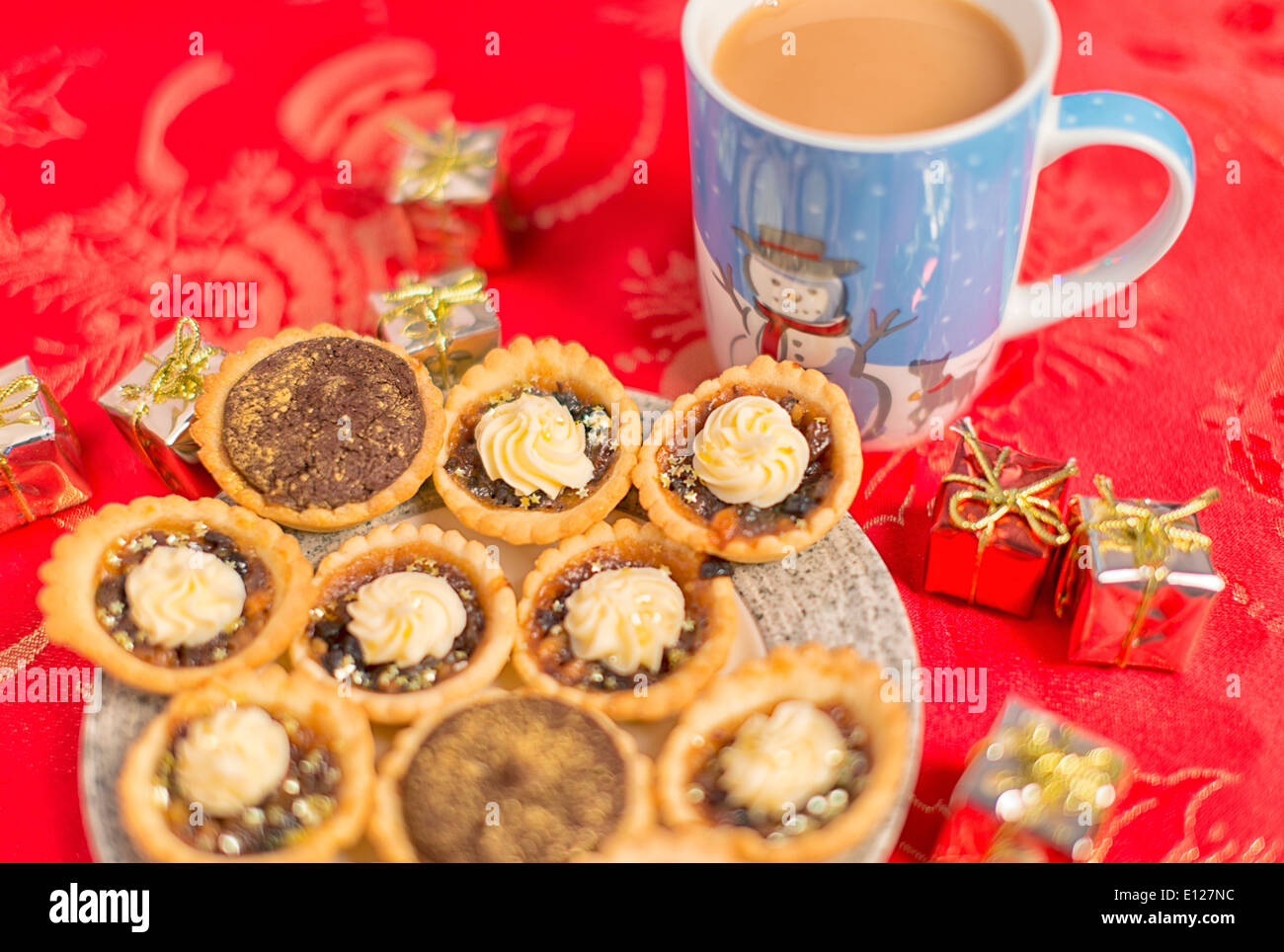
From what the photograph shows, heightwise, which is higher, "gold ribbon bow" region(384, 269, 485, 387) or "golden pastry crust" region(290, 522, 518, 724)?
"gold ribbon bow" region(384, 269, 485, 387)

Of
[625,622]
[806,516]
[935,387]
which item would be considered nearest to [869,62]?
[935,387]

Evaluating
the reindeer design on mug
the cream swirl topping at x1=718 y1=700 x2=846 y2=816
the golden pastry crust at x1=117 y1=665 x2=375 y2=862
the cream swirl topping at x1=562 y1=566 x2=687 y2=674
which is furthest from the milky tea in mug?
the golden pastry crust at x1=117 y1=665 x2=375 y2=862

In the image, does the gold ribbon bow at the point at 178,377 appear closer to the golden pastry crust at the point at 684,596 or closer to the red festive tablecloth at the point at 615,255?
the red festive tablecloth at the point at 615,255

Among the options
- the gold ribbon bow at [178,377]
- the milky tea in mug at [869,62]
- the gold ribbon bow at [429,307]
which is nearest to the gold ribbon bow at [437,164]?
the gold ribbon bow at [429,307]

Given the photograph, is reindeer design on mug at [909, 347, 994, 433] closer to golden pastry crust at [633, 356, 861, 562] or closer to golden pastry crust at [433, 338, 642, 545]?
golden pastry crust at [633, 356, 861, 562]

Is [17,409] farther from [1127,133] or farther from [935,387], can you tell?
[1127,133]

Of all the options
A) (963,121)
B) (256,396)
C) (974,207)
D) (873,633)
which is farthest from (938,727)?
(256,396)
